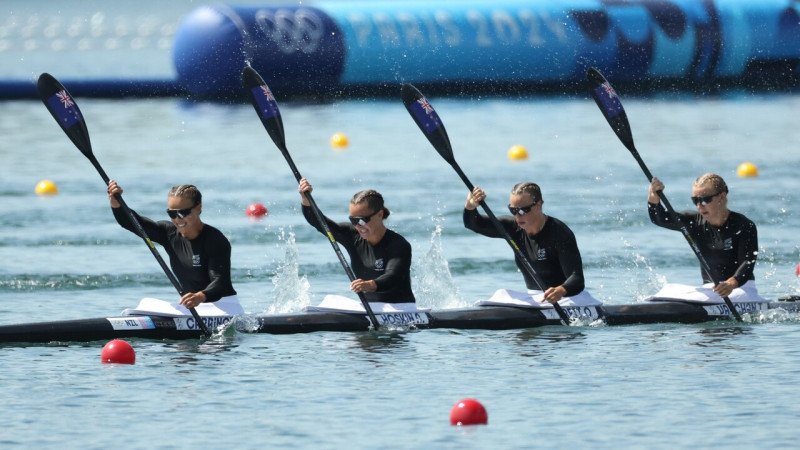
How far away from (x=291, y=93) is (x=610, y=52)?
7092 mm

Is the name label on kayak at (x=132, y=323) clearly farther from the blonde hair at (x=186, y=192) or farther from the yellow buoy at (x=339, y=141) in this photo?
the yellow buoy at (x=339, y=141)

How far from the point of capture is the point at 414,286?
14.7 metres

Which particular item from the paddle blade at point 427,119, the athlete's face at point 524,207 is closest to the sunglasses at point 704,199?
the athlete's face at point 524,207

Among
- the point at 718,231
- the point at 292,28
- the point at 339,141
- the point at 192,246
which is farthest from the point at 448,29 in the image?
the point at 192,246

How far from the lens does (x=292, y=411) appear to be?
950 cm

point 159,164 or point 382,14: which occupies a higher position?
point 382,14

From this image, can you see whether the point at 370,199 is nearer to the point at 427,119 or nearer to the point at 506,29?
the point at 427,119

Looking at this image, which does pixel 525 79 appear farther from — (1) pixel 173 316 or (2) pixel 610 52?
(1) pixel 173 316

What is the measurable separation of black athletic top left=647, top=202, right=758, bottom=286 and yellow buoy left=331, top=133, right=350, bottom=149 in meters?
15.0

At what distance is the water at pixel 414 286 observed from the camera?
9.18 m

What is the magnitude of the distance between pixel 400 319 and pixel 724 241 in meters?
2.83

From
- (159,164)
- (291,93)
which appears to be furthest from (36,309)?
(291,93)

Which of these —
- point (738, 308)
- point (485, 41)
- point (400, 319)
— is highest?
point (485, 41)

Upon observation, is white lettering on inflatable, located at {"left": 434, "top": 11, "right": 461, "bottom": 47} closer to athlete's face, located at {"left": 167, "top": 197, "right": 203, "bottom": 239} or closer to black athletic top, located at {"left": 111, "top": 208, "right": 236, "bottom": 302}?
black athletic top, located at {"left": 111, "top": 208, "right": 236, "bottom": 302}
